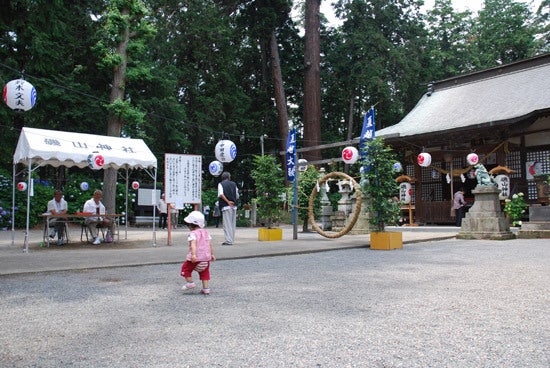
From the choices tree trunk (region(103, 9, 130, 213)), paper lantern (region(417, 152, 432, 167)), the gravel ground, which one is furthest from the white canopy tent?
paper lantern (region(417, 152, 432, 167))

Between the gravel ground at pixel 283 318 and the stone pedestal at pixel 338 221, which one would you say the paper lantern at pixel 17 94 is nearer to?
the gravel ground at pixel 283 318

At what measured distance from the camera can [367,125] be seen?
1205cm

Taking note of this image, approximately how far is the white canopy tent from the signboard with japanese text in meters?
0.70

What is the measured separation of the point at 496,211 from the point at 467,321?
9692mm

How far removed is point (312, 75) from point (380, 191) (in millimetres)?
16277

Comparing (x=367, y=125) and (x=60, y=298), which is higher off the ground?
(x=367, y=125)

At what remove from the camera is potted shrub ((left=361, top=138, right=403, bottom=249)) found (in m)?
10.1

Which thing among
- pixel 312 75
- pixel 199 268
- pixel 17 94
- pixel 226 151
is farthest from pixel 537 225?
pixel 312 75

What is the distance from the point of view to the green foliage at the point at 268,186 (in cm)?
1250

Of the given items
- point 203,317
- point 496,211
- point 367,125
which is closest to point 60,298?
point 203,317

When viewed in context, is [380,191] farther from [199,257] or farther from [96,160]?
[96,160]

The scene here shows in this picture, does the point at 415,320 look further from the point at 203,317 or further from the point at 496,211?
the point at 496,211

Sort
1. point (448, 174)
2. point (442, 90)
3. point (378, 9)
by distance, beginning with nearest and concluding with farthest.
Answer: point (448, 174), point (442, 90), point (378, 9)

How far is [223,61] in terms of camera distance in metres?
29.3
